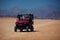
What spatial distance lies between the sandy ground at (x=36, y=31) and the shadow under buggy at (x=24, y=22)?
77 mm

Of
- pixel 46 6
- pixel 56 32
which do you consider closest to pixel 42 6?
pixel 46 6

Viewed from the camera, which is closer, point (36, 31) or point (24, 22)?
point (36, 31)

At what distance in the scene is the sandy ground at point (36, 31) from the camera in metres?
7.00

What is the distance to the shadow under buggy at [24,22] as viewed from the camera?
714 cm

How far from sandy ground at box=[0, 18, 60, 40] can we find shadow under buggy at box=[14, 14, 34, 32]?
0.25 ft

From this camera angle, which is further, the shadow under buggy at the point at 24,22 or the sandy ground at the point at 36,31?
the shadow under buggy at the point at 24,22

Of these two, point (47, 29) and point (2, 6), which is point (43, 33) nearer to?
point (47, 29)

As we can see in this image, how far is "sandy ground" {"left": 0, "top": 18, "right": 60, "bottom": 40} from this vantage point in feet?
23.0

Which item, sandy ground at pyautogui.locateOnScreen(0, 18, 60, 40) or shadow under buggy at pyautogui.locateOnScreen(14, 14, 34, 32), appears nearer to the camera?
sandy ground at pyautogui.locateOnScreen(0, 18, 60, 40)

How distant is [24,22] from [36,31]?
0.34m

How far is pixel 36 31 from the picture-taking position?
717 centimetres

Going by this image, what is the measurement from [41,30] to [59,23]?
0.35m

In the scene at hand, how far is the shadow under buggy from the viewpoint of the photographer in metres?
7.14

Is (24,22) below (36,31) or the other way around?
the other way around
